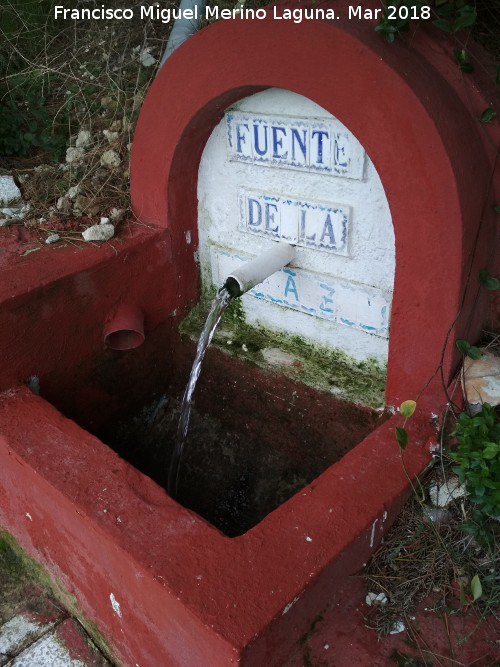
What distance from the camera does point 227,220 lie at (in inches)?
111

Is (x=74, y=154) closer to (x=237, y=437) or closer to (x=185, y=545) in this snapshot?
(x=237, y=437)

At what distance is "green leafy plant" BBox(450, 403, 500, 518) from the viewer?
66.4 inches

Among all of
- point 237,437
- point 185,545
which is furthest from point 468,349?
point 237,437

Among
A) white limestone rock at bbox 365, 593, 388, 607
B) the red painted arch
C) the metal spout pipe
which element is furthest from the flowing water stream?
white limestone rock at bbox 365, 593, 388, 607

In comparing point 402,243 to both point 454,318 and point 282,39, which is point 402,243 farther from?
point 282,39

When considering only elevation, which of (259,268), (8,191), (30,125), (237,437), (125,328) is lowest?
(237,437)

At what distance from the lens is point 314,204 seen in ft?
7.93

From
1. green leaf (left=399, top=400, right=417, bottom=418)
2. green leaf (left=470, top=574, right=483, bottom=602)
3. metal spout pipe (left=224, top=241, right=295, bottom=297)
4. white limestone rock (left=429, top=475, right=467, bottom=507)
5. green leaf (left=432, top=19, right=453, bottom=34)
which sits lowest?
green leaf (left=470, top=574, right=483, bottom=602)

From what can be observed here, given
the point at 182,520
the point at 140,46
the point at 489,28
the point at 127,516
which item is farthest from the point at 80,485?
the point at 140,46

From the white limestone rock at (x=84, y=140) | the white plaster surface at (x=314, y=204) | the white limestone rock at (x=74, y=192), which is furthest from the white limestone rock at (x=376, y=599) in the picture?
the white limestone rock at (x=84, y=140)

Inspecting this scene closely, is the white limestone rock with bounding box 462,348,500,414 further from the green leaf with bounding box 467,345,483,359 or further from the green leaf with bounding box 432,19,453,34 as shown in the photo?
the green leaf with bounding box 432,19,453,34

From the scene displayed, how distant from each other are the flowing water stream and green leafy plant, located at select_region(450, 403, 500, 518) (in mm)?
1090

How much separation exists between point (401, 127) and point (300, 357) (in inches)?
49.2

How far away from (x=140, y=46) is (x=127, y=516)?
2889mm
